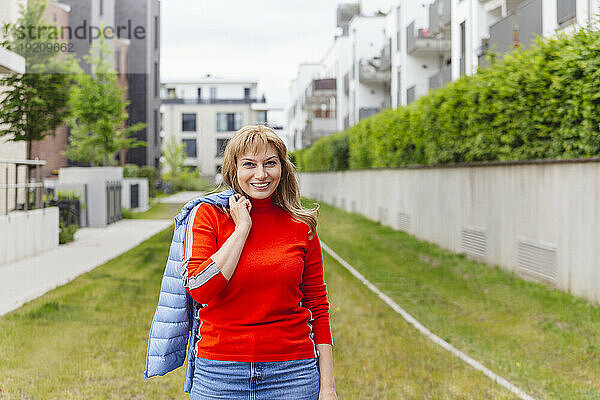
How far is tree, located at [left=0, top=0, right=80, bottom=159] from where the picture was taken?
16.8 m

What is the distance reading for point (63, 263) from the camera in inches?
536

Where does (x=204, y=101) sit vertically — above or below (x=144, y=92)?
above

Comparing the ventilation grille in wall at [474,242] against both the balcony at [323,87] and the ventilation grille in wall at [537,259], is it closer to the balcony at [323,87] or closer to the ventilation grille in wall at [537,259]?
the ventilation grille in wall at [537,259]

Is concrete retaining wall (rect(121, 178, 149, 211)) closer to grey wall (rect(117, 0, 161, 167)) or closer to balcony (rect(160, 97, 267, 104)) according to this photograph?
grey wall (rect(117, 0, 161, 167))

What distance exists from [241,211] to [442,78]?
25.0 metres

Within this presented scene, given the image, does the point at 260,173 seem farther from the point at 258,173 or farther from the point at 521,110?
the point at 521,110

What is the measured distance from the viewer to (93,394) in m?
5.56

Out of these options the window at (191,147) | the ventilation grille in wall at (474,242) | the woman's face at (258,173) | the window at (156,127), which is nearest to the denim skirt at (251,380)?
the woman's face at (258,173)

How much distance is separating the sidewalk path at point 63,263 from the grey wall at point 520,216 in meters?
7.31

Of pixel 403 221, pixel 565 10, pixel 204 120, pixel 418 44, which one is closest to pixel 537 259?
pixel 565 10

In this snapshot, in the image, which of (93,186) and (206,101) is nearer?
(93,186)

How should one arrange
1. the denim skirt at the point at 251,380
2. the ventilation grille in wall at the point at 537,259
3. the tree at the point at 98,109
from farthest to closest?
the tree at the point at 98,109 < the ventilation grille in wall at the point at 537,259 < the denim skirt at the point at 251,380

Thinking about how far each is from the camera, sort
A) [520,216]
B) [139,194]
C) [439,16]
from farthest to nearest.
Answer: [139,194]
[439,16]
[520,216]

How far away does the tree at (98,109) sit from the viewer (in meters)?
30.9
